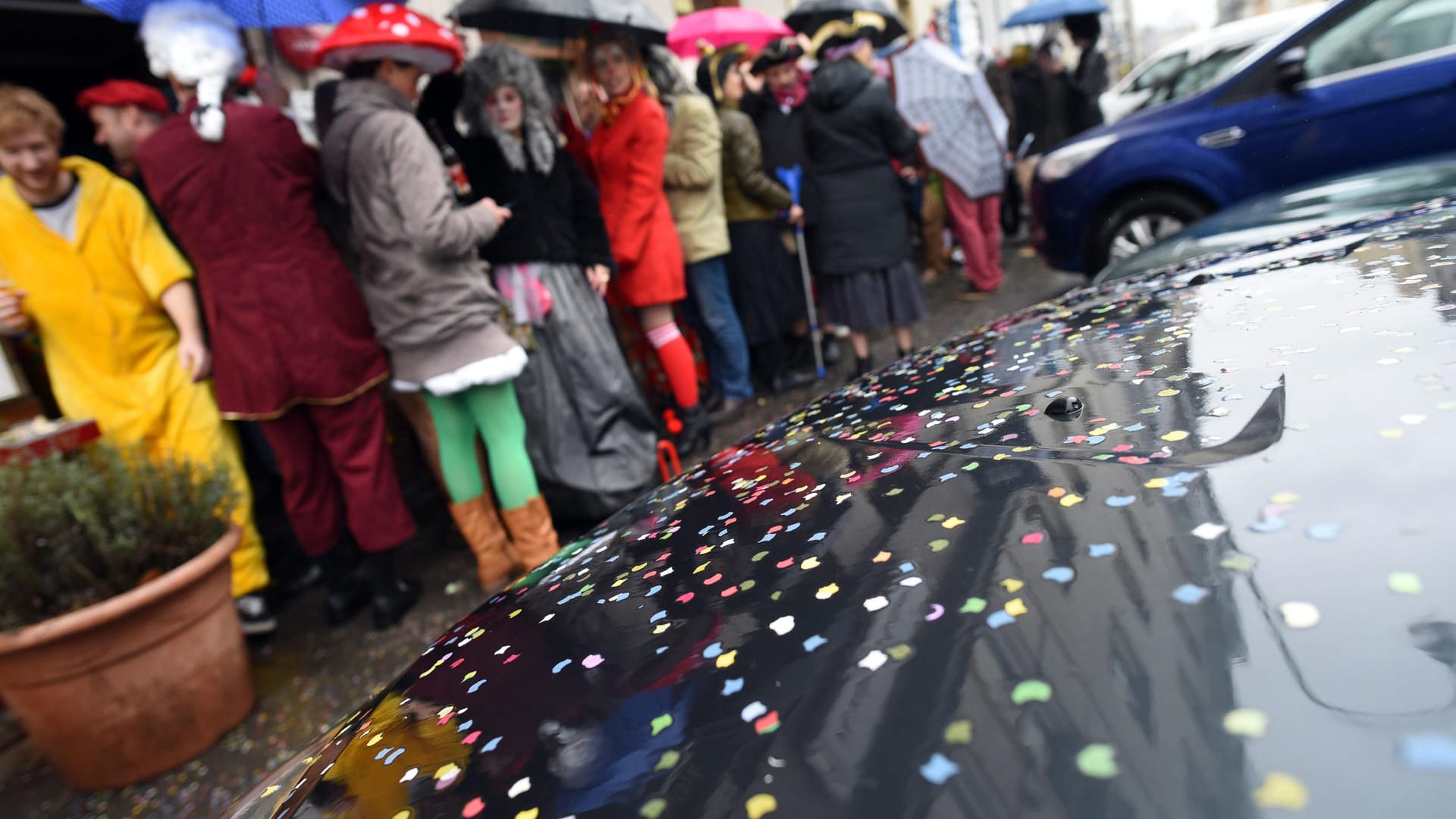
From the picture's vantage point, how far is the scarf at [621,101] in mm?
4109

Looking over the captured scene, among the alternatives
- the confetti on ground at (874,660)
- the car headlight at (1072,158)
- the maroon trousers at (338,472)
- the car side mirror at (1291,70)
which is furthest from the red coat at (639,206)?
the confetti on ground at (874,660)

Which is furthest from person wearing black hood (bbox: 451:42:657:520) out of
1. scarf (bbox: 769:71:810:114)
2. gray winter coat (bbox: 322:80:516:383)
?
scarf (bbox: 769:71:810:114)

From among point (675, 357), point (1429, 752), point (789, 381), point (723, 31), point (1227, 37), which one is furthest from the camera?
point (1227, 37)

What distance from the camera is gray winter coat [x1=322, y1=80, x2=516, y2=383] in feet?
9.50

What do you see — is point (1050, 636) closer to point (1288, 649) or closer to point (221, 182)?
point (1288, 649)

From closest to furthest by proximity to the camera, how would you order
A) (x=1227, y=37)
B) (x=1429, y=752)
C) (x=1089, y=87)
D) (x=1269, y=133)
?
(x=1429, y=752) → (x=1269, y=133) → (x=1089, y=87) → (x=1227, y=37)

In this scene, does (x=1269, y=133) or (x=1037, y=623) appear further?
A: (x=1269, y=133)

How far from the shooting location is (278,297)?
304 cm

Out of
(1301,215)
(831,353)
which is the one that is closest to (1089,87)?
(831,353)

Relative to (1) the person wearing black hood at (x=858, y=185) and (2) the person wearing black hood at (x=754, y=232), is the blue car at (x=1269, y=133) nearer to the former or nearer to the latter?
(1) the person wearing black hood at (x=858, y=185)

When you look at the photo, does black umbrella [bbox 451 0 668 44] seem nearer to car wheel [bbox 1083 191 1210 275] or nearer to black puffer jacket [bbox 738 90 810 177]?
black puffer jacket [bbox 738 90 810 177]

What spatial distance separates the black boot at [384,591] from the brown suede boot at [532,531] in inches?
18.5

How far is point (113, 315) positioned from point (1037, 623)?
10.9 ft

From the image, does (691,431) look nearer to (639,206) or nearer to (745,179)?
(639,206)
